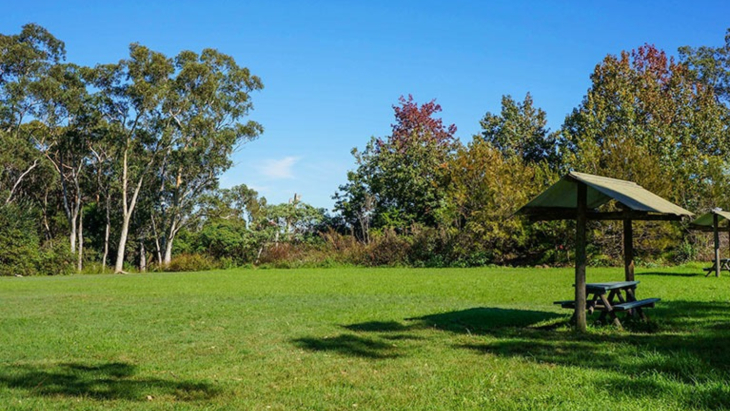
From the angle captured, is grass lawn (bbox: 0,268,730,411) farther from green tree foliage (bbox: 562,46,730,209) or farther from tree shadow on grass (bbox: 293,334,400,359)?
green tree foliage (bbox: 562,46,730,209)

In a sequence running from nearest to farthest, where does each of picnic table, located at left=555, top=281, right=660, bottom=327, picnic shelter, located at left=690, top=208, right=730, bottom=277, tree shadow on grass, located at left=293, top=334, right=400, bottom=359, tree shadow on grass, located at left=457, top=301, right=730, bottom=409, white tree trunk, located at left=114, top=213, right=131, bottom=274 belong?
tree shadow on grass, located at left=457, top=301, right=730, bottom=409 → tree shadow on grass, located at left=293, top=334, right=400, bottom=359 → picnic table, located at left=555, top=281, right=660, bottom=327 → picnic shelter, located at left=690, top=208, right=730, bottom=277 → white tree trunk, located at left=114, top=213, right=131, bottom=274

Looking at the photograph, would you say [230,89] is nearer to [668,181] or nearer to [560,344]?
[668,181]

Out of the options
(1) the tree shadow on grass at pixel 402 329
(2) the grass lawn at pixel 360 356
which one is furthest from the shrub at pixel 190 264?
(1) the tree shadow on grass at pixel 402 329

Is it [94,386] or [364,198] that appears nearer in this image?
[94,386]

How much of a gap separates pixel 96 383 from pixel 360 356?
8.87ft

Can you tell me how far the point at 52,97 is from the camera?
35.4 meters

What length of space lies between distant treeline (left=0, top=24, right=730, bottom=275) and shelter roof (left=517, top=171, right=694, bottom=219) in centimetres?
1703

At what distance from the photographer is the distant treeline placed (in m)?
26.8

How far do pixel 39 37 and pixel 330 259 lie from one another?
25.2m

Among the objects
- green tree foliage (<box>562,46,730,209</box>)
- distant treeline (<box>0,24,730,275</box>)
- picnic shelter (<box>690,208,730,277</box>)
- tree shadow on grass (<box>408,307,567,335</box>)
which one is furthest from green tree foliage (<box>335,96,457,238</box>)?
tree shadow on grass (<box>408,307,567,335</box>)

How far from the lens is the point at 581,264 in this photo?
797cm

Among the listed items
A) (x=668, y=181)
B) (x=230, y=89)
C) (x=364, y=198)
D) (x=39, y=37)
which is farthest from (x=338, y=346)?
(x=39, y=37)

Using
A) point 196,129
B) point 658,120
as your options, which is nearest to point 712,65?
point 658,120

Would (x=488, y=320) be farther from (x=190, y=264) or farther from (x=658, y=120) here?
(x=658, y=120)
